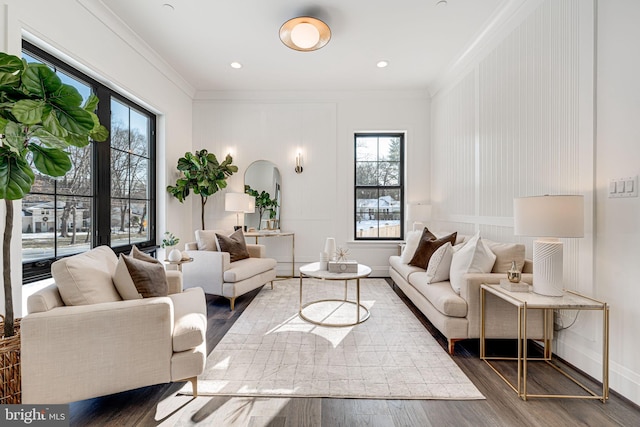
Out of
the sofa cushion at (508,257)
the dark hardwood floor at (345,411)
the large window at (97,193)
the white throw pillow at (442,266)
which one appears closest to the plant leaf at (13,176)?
the large window at (97,193)

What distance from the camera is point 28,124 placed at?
54.1 inches

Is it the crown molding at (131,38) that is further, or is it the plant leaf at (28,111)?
the crown molding at (131,38)

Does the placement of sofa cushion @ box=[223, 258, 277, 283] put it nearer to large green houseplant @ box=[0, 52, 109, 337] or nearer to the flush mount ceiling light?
large green houseplant @ box=[0, 52, 109, 337]

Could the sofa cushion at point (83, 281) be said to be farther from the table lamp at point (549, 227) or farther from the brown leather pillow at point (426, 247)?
the brown leather pillow at point (426, 247)

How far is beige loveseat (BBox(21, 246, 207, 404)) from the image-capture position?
4.84 ft

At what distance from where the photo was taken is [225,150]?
4961 mm

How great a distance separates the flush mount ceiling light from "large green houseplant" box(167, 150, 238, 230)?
220 cm

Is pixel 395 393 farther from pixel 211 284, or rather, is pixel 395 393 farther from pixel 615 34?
pixel 615 34

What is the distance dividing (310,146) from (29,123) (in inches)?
150

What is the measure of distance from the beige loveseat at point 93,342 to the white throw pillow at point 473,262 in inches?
78.4

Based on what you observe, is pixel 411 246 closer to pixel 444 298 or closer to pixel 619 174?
pixel 444 298

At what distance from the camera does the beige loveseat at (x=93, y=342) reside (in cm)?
148

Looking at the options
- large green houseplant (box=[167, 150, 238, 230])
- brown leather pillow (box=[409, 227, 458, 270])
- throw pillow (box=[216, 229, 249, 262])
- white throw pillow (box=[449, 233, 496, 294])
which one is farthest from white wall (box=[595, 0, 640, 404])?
large green houseplant (box=[167, 150, 238, 230])

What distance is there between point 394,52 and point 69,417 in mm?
4246
